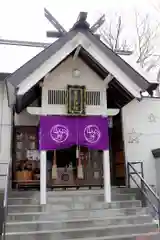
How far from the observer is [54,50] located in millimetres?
8250

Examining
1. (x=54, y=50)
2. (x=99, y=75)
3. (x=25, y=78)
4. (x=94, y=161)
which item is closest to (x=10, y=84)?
(x=25, y=78)

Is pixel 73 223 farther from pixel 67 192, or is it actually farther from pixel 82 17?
pixel 82 17

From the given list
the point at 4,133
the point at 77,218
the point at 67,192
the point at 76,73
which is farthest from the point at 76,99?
the point at 77,218

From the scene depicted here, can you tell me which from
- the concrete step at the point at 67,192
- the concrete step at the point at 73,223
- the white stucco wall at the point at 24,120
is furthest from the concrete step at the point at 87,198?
the white stucco wall at the point at 24,120

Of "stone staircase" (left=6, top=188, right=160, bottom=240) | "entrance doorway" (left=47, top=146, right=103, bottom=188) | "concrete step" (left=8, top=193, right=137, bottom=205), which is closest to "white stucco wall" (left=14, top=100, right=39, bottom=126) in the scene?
"entrance doorway" (left=47, top=146, right=103, bottom=188)

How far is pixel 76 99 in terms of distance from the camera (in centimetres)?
883

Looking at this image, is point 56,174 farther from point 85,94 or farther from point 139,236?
point 139,236

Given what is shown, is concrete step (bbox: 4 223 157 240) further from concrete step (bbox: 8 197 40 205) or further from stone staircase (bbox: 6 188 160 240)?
concrete step (bbox: 8 197 40 205)

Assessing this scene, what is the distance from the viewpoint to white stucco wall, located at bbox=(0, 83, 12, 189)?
33.2 ft

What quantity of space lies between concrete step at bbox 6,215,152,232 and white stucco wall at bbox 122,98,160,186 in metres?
3.24

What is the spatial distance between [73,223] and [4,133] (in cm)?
418

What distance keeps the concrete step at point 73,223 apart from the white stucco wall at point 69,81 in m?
2.85

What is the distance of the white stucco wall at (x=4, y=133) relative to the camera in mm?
10125

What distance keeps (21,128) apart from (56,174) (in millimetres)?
2100
